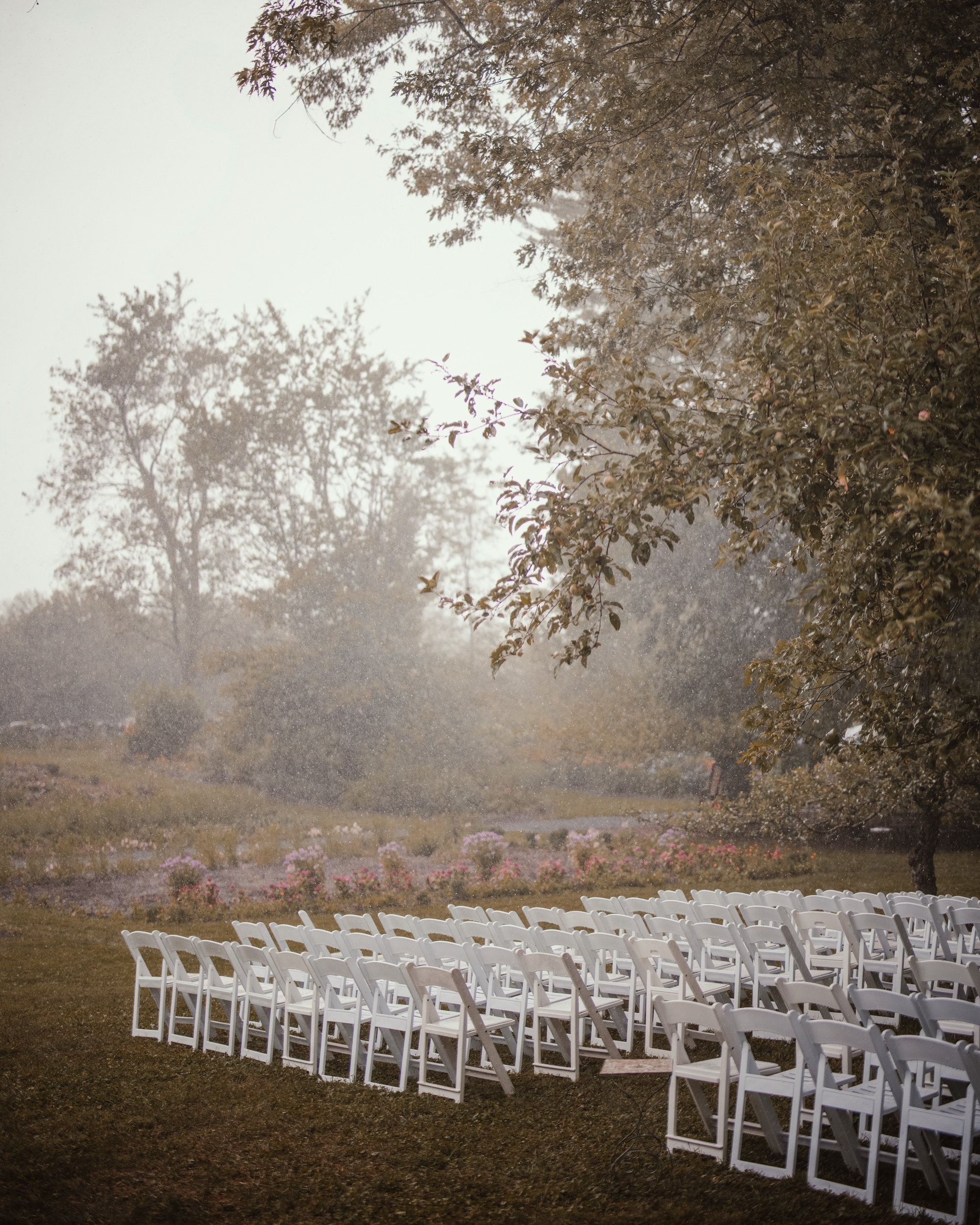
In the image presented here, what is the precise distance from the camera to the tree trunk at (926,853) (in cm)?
1112

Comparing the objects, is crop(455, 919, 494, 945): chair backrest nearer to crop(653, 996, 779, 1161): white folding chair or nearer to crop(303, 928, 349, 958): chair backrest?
crop(303, 928, 349, 958): chair backrest

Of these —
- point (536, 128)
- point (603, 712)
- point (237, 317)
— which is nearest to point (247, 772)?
point (603, 712)

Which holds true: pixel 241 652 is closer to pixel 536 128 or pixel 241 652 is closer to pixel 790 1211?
pixel 536 128

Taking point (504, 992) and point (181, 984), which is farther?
point (181, 984)

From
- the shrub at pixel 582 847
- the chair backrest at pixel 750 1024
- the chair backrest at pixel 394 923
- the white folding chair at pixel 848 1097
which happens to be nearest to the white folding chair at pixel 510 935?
the chair backrest at pixel 394 923

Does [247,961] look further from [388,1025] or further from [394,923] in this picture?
[394,923]

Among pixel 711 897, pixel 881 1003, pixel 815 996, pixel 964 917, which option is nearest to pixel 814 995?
pixel 815 996

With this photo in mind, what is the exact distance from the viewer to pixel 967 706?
5438mm

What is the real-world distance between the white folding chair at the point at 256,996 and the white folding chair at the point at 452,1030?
103cm

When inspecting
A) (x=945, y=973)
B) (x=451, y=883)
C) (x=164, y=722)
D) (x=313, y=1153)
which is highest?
(x=164, y=722)

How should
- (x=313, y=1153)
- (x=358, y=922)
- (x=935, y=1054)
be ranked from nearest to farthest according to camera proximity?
(x=935, y=1054) < (x=313, y=1153) < (x=358, y=922)

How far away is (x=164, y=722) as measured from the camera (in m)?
21.2

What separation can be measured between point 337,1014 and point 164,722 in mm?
16628

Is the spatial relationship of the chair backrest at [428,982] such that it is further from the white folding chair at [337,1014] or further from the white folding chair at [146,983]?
the white folding chair at [146,983]
